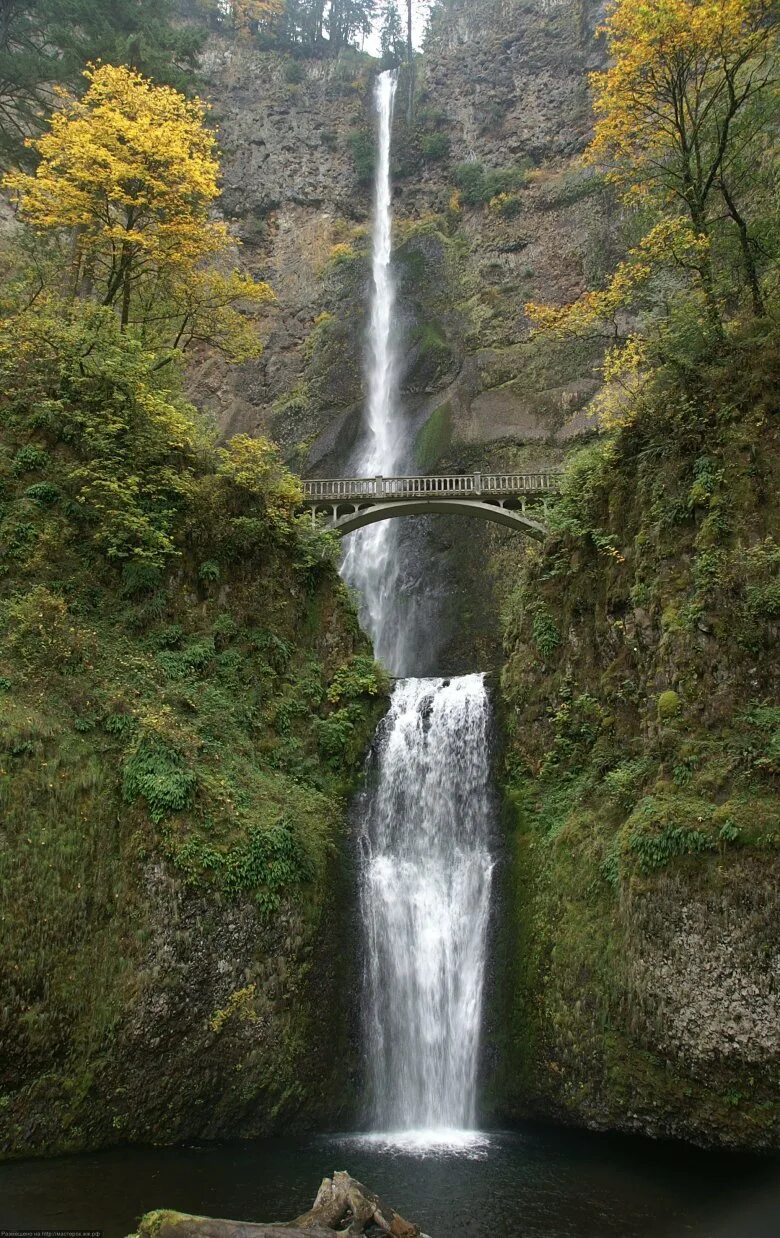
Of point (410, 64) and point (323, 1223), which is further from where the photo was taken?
point (410, 64)

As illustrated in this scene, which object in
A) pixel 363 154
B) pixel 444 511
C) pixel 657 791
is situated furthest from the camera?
pixel 363 154

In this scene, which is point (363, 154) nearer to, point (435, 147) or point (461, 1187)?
point (435, 147)

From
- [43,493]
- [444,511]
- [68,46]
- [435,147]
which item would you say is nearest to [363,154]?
[435,147]

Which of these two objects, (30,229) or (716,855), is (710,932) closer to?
(716,855)

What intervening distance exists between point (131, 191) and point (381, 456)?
13596 millimetres

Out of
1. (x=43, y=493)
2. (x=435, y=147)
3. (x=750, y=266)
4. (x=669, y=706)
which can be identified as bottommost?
(x=669, y=706)

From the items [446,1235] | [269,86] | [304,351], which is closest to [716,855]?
[446,1235]

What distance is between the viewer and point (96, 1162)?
945cm

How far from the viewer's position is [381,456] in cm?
2933

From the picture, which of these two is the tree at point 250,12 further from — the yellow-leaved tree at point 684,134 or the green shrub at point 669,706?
the green shrub at point 669,706

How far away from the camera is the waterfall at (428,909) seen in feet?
39.7

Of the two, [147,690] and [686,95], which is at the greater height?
[686,95]

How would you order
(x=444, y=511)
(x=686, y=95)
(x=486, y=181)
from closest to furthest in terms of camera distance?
(x=686, y=95)
(x=444, y=511)
(x=486, y=181)

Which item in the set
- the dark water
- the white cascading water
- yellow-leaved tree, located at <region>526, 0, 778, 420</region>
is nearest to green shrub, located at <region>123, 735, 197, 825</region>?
the white cascading water
